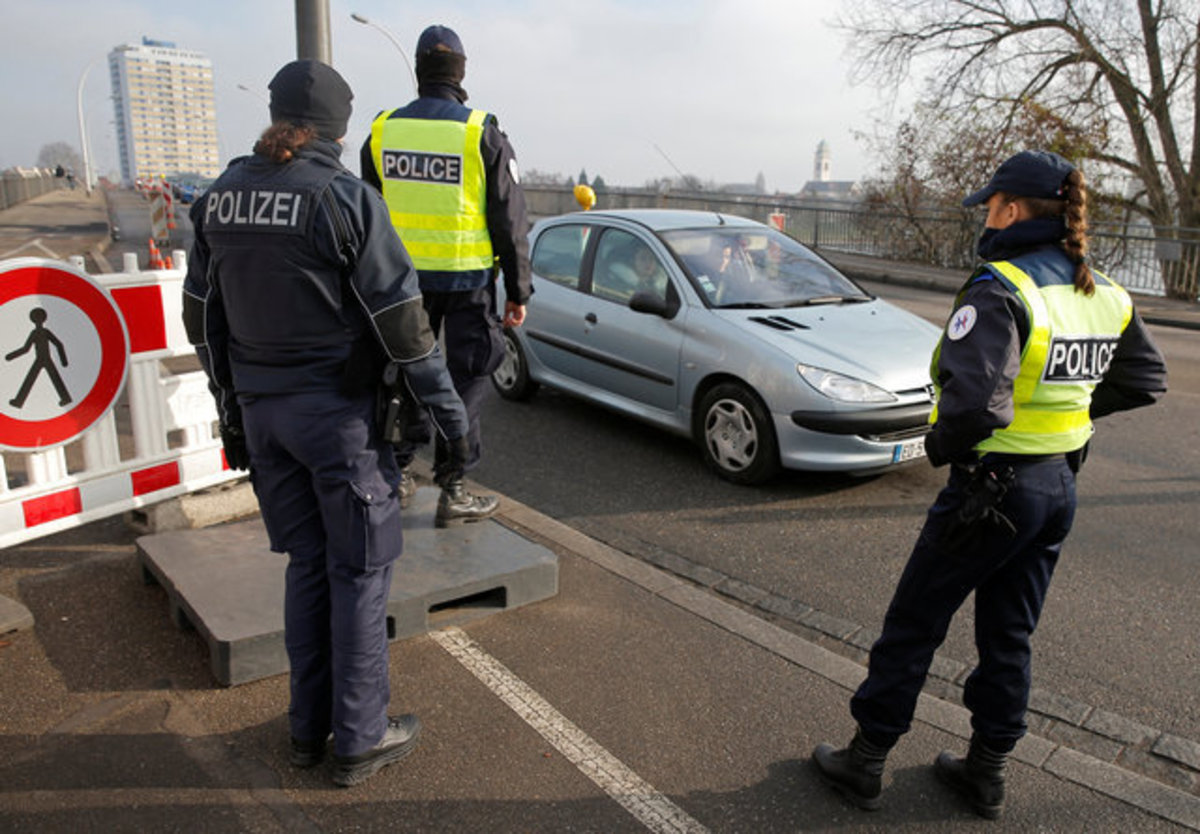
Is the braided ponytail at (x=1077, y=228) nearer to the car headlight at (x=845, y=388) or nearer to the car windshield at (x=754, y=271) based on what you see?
the car headlight at (x=845, y=388)

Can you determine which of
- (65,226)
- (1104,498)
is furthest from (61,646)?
(65,226)

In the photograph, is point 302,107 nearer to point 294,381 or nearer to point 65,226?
point 294,381

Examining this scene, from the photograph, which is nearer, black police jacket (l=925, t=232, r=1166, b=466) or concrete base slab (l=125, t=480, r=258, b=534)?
black police jacket (l=925, t=232, r=1166, b=466)

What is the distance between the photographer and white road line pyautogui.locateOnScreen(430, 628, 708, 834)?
2750mm

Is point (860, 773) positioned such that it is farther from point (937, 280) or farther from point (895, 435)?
point (937, 280)

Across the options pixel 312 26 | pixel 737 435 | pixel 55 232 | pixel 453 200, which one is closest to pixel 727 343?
pixel 737 435

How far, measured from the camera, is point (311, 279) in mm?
2582

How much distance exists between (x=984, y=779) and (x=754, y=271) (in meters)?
4.28

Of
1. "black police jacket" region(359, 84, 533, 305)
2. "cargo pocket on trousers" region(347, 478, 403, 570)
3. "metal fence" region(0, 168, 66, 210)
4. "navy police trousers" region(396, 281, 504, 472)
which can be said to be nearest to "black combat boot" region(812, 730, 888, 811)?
"cargo pocket on trousers" region(347, 478, 403, 570)

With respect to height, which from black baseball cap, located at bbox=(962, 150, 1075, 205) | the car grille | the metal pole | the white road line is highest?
the metal pole

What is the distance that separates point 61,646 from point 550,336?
4223mm

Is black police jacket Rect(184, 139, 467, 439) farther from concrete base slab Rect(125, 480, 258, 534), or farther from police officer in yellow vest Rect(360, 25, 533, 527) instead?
concrete base slab Rect(125, 480, 258, 534)

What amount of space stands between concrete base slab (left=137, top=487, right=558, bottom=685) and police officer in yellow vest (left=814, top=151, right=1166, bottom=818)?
159 cm

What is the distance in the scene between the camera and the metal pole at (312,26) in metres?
5.19
